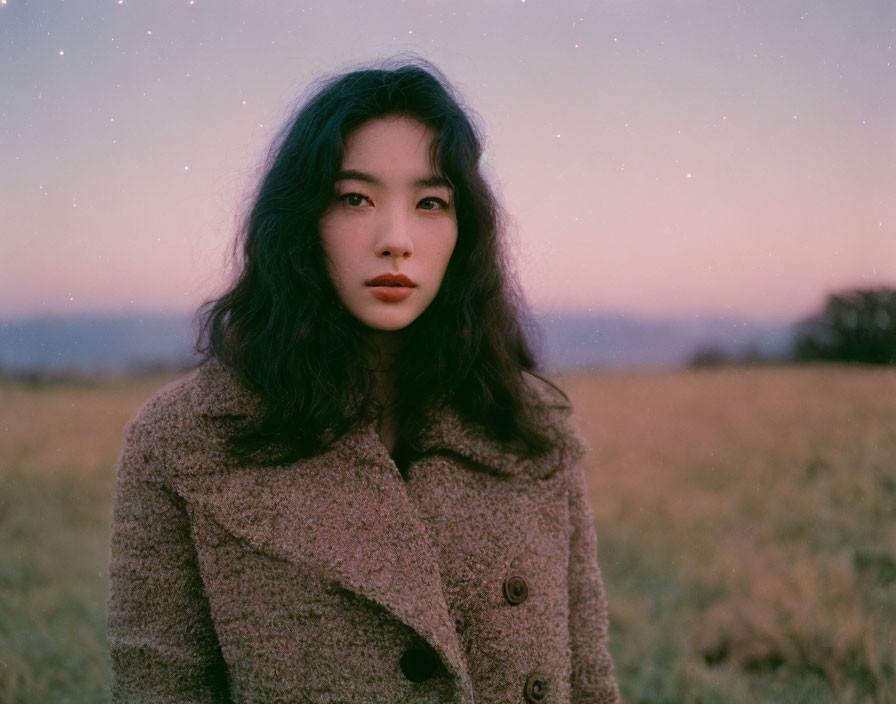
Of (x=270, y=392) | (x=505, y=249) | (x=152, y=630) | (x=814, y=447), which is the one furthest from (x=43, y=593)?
(x=814, y=447)

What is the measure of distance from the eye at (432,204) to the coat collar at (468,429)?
0.47 metres

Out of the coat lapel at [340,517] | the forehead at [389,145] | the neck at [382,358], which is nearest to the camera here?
the coat lapel at [340,517]

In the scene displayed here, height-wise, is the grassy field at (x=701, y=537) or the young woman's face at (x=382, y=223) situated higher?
the young woman's face at (x=382, y=223)

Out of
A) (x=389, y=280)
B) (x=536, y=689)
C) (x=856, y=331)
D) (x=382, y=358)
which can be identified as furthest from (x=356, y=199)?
(x=856, y=331)

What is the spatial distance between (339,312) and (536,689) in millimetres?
939

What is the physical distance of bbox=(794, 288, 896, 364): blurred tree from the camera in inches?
132

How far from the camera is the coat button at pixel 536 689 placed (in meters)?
1.63

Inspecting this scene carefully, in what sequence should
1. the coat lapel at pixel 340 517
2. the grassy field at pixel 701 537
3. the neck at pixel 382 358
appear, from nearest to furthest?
the coat lapel at pixel 340 517 → the neck at pixel 382 358 → the grassy field at pixel 701 537

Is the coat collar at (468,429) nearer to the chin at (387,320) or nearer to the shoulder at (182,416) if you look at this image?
the shoulder at (182,416)

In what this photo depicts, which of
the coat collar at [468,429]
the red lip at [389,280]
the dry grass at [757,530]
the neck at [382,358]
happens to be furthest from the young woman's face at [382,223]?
the dry grass at [757,530]

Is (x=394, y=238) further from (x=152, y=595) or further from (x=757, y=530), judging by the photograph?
(x=757, y=530)

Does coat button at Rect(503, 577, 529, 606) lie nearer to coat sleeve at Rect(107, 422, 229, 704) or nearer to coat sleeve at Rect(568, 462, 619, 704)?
coat sleeve at Rect(568, 462, 619, 704)

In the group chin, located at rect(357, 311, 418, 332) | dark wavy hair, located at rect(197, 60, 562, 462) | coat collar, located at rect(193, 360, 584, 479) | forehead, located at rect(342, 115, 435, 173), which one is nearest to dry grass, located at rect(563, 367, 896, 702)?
coat collar, located at rect(193, 360, 584, 479)

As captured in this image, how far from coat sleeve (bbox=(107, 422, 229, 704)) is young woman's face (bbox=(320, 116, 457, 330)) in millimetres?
538
